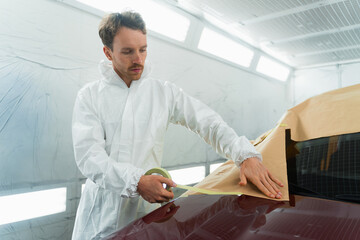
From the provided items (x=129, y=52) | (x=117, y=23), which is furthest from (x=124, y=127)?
(x=117, y=23)

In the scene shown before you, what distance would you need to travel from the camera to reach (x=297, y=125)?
57.0 inches

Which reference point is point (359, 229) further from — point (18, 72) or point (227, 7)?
point (227, 7)

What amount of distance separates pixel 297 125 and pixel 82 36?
1734 mm

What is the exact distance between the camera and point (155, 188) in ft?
3.41

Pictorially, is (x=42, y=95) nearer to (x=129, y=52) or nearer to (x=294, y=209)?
(x=129, y=52)

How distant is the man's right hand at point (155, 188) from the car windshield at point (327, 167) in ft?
1.97

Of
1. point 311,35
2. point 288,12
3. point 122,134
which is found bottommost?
point 122,134

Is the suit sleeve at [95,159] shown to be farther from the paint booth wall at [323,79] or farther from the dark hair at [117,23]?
the paint booth wall at [323,79]

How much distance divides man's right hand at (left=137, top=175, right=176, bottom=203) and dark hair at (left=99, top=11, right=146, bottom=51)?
0.80 metres

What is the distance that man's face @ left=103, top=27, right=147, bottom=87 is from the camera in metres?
1.35

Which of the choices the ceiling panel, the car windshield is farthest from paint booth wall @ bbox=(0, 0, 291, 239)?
the car windshield

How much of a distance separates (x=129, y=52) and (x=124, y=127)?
0.42m

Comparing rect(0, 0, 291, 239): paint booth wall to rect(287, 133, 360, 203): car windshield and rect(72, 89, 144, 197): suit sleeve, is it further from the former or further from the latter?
rect(287, 133, 360, 203): car windshield

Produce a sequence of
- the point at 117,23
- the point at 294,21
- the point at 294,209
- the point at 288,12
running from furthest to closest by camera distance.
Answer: the point at 294,21 → the point at 288,12 → the point at 117,23 → the point at 294,209
